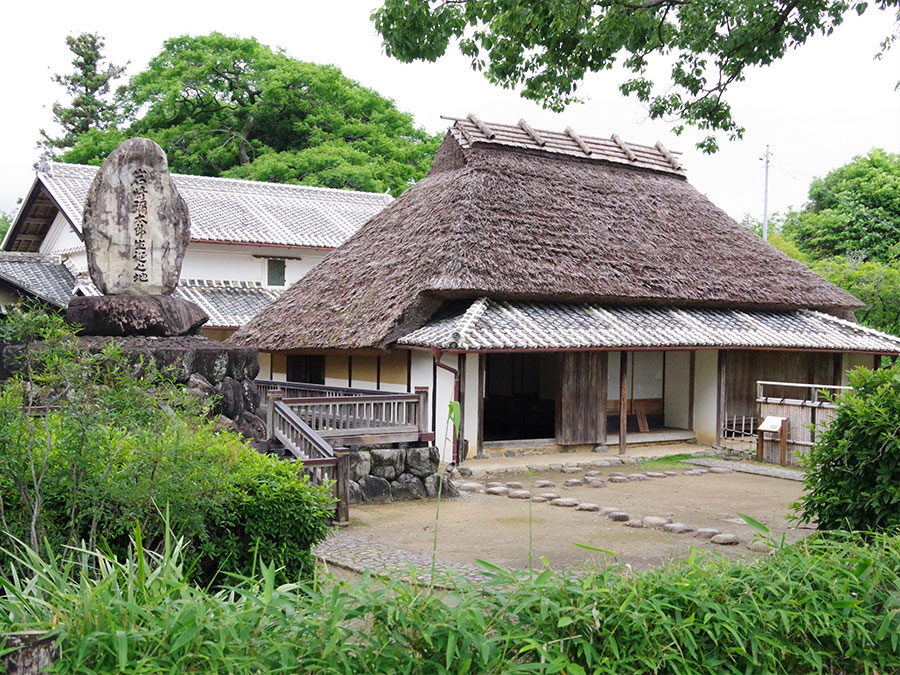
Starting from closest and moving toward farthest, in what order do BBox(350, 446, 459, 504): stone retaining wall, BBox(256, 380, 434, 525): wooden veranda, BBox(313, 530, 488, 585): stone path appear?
BBox(313, 530, 488, 585): stone path < BBox(256, 380, 434, 525): wooden veranda < BBox(350, 446, 459, 504): stone retaining wall

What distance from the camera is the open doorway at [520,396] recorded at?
18266 mm

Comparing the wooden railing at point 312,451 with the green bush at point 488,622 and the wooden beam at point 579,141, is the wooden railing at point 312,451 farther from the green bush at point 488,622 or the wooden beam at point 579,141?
the wooden beam at point 579,141

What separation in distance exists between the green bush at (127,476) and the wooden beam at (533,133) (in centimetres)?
1464

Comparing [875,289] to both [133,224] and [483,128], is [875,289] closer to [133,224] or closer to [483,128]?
[483,128]

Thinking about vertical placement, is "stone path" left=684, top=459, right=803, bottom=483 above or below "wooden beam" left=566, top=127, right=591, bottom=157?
below

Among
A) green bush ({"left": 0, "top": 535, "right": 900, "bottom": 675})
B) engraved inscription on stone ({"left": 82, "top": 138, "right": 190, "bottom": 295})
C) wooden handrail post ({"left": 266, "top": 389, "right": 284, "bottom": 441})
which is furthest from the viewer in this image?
wooden handrail post ({"left": 266, "top": 389, "right": 284, "bottom": 441})

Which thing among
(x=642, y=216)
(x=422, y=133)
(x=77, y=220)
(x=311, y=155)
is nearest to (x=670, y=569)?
(x=642, y=216)

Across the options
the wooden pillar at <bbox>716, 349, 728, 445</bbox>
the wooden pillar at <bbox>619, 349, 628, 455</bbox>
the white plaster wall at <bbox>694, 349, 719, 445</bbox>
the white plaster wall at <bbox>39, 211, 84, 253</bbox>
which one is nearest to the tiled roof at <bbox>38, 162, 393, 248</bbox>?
the white plaster wall at <bbox>39, 211, 84, 253</bbox>

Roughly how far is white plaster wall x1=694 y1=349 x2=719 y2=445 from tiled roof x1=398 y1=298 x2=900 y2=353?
94cm

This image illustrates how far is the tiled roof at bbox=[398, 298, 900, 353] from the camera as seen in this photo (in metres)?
14.0

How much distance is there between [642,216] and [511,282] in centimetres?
509

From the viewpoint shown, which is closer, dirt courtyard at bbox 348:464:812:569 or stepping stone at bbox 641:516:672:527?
dirt courtyard at bbox 348:464:812:569

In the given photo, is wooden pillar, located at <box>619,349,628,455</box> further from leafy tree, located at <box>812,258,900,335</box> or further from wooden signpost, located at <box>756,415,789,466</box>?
leafy tree, located at <box>812,258,900,335</box>

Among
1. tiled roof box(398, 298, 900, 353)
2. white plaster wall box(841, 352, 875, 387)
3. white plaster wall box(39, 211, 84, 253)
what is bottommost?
white plaster wall box(841, 352, 875, 387)
